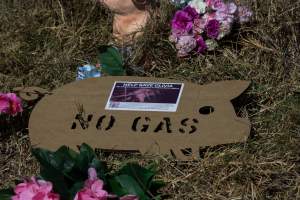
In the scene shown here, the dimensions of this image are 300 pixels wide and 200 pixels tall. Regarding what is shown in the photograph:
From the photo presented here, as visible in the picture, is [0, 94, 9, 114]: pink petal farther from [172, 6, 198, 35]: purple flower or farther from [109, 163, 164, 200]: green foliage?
[172, 6, 198, 35]: purple flower

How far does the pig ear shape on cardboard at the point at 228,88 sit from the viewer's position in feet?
6.28

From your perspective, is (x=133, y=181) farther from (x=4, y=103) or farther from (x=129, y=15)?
(x=129, y=15)

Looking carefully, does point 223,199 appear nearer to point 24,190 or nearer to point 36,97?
point 24,190

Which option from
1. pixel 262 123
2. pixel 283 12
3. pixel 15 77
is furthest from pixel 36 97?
pixel 283 12

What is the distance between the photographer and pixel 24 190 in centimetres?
166

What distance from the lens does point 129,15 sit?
2.29m

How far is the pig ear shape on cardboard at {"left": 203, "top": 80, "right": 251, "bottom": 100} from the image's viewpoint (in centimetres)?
192

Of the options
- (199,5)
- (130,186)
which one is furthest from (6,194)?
(199,5)

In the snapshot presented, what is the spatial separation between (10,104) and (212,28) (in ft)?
2.36

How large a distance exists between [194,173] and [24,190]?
19.2 inches

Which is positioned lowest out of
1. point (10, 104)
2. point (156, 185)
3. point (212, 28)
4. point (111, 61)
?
point (156, 185)

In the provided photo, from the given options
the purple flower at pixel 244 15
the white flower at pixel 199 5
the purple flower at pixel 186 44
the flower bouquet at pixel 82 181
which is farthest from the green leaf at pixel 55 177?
the purple flower at pixel 244 15

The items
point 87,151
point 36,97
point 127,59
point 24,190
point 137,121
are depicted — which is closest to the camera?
point 24,190

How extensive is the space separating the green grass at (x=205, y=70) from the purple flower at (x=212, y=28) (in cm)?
9
